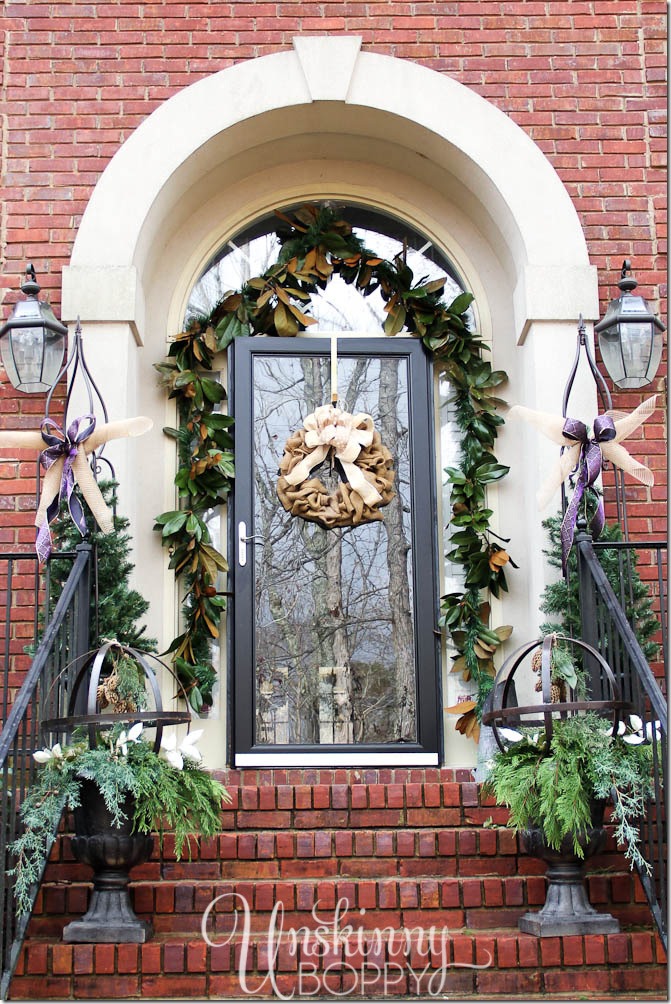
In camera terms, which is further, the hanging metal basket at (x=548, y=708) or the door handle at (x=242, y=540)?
the door handle at (x=242, y=540)

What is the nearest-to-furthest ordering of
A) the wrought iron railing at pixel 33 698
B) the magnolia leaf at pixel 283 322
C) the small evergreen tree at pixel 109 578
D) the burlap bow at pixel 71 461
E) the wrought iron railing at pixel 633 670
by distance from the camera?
1. the wrought iron railing at pixel 33 698
2. the wrought iron railing at pixel 633 670
3. the burlap bow at pixel 71 461
4. the small evergreen tree at pixel 109 578
5. the magnolia leaf at pixel 283 322

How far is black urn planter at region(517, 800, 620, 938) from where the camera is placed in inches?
150

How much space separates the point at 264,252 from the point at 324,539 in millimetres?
1479

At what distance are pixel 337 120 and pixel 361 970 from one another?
3.81 metres

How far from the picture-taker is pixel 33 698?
424cm

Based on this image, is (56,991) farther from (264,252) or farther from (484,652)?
(264,252)

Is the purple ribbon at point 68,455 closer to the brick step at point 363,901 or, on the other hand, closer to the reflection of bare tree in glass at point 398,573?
the brick step at point 363,901

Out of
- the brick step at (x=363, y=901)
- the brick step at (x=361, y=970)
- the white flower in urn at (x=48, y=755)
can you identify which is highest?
the white flower in urn at (x=48, y=755)

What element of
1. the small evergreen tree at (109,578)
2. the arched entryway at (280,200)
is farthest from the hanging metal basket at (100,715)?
the arched entryway at (280,200)

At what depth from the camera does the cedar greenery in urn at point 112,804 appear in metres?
3.82

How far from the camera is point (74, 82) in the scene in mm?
5699

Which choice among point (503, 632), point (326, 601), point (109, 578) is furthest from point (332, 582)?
point (109, 578)

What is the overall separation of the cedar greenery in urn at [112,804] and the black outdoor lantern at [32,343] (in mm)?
1541

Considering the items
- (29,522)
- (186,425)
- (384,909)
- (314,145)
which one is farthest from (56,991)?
(314,145)
